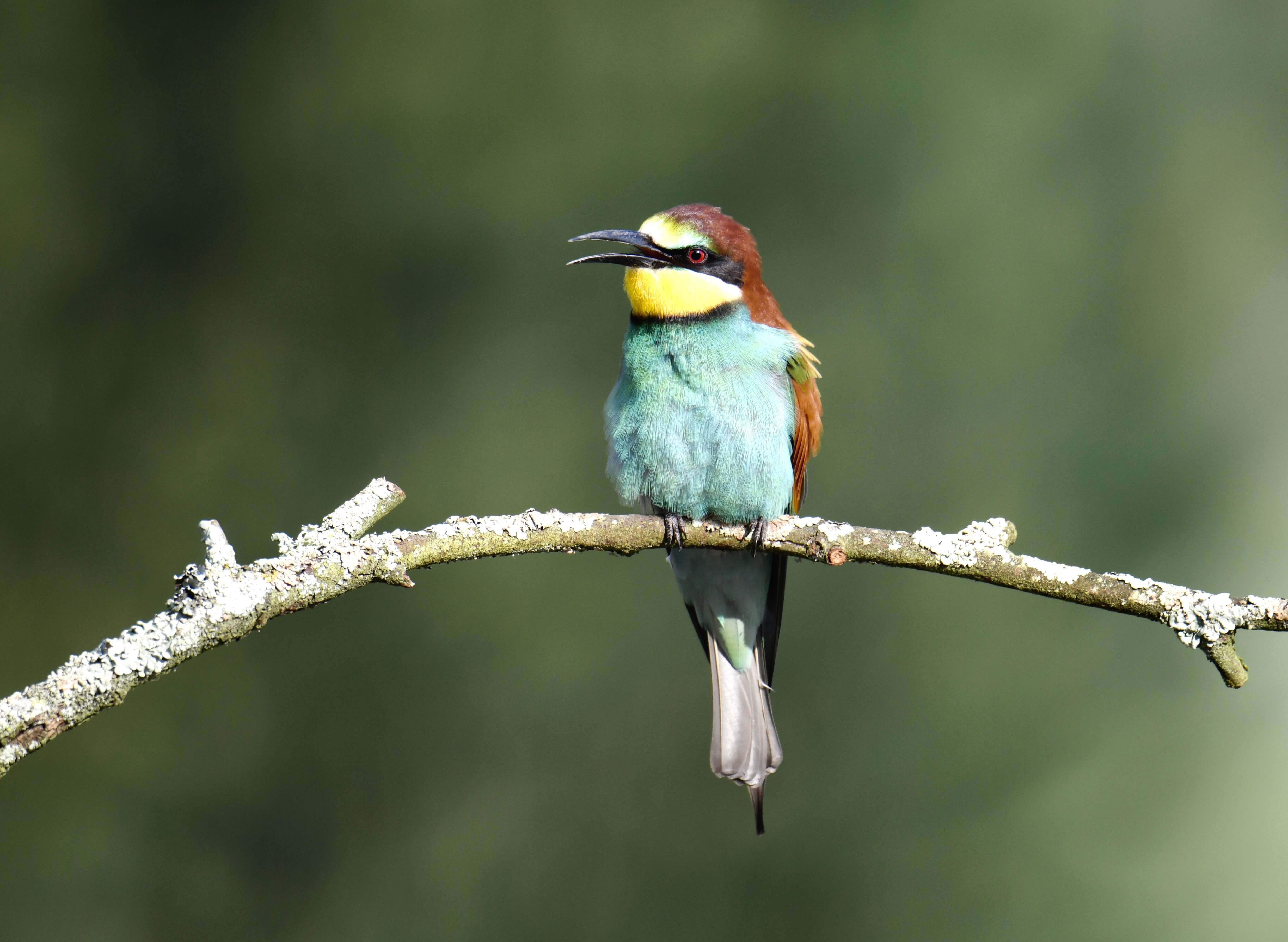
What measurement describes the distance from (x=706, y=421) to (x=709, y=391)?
0.18 feet

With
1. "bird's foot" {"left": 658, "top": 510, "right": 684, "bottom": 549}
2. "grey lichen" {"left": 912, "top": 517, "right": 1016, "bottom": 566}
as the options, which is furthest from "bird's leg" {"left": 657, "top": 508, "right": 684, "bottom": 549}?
"grey lichen" {"left": 912, "top": 517, "right": 1016, "bottom": 566}

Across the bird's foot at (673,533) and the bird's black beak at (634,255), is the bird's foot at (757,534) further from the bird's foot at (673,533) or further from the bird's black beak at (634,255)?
the bird's black beak at (634,255)

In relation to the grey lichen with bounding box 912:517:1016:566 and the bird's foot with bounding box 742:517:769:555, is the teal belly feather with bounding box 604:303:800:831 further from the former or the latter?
the grey lichen with bounding box 912:517:1016:566

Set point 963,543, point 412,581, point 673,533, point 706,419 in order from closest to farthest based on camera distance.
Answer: point 412,581 < point 963,543 < point 673,533 < point 706,419

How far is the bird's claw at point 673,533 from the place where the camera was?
5.85ft

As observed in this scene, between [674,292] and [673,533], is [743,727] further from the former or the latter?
[674,292]

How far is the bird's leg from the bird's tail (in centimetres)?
57

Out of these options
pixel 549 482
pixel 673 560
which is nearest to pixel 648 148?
pixel 549 482

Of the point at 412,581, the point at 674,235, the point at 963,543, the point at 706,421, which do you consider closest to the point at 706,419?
the point at 706,421

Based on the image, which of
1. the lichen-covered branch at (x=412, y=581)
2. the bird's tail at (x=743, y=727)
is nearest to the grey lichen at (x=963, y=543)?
the lichen-covered branch at (x=412, y=581)

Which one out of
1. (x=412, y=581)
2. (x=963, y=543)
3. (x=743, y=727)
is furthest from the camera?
(x=743, y=727)

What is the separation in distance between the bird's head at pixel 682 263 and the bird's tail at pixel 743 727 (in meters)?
0.75

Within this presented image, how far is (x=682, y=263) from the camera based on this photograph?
6.79 feet

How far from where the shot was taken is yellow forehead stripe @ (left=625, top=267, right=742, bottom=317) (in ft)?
6.68
